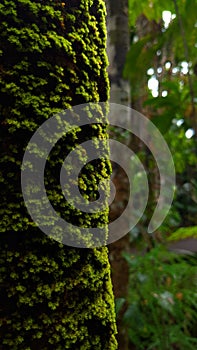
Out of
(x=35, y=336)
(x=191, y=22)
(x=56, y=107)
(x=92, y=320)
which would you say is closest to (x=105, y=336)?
(x=92, y=320)

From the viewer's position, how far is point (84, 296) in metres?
1.07

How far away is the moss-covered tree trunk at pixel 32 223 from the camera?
37.9 inches

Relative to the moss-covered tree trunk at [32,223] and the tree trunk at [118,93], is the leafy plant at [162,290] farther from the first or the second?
the moss-covered tree trunk at [32,223]

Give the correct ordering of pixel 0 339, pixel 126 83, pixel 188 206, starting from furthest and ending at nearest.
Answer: pixel 188 206 < pixel 126 83 < pixel 0 339

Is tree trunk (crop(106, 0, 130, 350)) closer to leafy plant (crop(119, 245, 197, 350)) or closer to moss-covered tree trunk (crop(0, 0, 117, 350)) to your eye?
leafy plant (crop(119, 245, 197, 350))

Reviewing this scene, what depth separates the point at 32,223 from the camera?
98 cm

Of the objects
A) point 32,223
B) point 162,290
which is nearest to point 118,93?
point 162,290

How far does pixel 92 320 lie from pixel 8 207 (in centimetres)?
41

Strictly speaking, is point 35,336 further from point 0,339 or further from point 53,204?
point 53,204

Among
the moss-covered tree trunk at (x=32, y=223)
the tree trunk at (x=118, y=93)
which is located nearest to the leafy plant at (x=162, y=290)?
the tree trunk at (x=118, y=93)

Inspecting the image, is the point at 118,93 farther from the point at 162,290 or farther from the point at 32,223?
the point at 32,223

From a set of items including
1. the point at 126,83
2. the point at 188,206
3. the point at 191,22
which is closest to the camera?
the point at 191,22

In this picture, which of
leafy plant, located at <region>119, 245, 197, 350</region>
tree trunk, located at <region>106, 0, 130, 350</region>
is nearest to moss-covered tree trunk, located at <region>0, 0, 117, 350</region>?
leafy plant, located at <region>119, 245, 197, 350</region>

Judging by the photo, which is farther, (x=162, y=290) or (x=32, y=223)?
(x=162, y=290)
